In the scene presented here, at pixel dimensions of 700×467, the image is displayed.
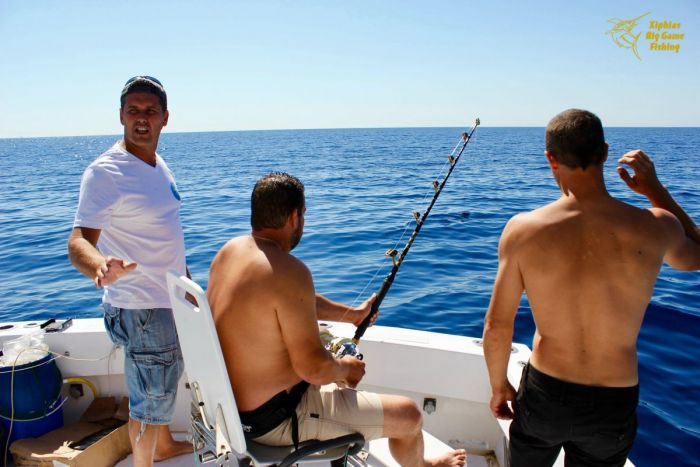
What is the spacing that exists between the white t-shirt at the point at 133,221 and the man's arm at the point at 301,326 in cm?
82

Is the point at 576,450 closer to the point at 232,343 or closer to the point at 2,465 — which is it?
the point at 232,343

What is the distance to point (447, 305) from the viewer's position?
5719mm

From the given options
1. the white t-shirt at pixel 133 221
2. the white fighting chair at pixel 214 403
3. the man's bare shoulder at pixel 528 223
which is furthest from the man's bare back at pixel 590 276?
the white t-shirt at pixel 133 221

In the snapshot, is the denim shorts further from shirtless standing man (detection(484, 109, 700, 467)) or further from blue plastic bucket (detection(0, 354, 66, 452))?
shirtless standing man (detection(484, 109, 700, 467))

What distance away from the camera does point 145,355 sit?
2320mm

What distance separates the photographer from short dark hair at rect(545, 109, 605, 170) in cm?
168

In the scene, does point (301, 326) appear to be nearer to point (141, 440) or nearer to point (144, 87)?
point (141, 440)

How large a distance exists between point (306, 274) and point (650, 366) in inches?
151

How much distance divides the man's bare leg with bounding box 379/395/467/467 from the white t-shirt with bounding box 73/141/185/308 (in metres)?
1.12

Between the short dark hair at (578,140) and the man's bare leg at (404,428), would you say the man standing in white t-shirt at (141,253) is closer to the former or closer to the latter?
the man's bare leg at (404,428)

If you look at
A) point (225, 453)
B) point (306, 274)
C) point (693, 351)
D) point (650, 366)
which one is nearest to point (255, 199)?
point (306, 274)

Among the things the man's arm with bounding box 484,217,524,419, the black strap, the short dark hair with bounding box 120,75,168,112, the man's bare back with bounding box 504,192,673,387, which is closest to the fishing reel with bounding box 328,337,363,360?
the black strap

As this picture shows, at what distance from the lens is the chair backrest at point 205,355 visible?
1642 mm

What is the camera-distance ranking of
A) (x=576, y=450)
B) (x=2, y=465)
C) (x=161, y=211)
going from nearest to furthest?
(x=576, y=450), (x=161, y=211), (x=2, y=465)
